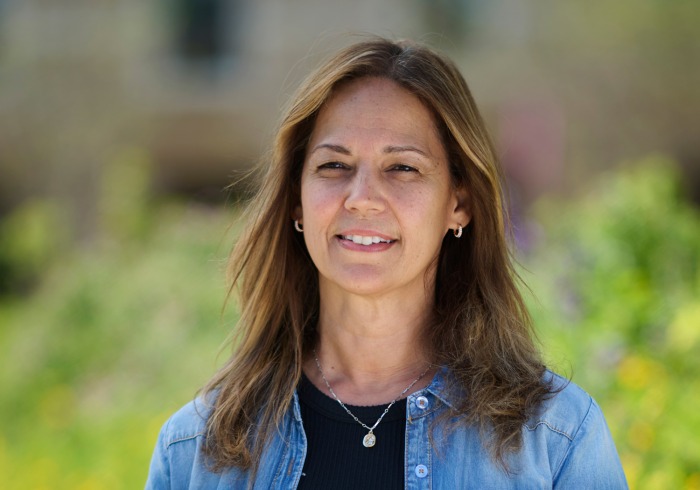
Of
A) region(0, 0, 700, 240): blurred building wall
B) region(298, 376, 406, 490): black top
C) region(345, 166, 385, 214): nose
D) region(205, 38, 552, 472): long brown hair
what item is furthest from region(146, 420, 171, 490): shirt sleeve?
region(0, 0, 700, 240): blurred building wall

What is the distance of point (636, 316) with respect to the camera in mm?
4250

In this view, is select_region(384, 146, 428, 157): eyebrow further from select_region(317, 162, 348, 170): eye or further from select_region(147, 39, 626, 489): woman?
select_region(317, 162, 348, 170): eye

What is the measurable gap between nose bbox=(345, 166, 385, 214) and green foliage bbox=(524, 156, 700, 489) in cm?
108

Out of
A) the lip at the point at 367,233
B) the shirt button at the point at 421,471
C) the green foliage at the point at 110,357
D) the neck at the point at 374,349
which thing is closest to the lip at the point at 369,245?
the lip at the point at 367,233

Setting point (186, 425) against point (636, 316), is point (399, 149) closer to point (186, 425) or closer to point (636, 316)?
point (186, 425)

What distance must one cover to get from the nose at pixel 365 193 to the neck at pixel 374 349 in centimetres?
26

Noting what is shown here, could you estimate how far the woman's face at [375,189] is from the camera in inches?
90.8

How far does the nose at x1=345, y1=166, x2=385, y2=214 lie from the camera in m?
2.28

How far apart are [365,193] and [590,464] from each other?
2.72 ft

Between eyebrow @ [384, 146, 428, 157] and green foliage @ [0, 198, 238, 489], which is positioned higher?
eyebrow @ [384, 146, 428, 157]

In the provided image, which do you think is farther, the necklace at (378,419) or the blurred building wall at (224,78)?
the blurred building wall at (224,78)

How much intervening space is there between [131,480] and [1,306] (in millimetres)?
5852

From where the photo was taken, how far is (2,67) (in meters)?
13.7

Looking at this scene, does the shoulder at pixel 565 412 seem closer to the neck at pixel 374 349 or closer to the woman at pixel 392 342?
the woman at pixel 392 342
